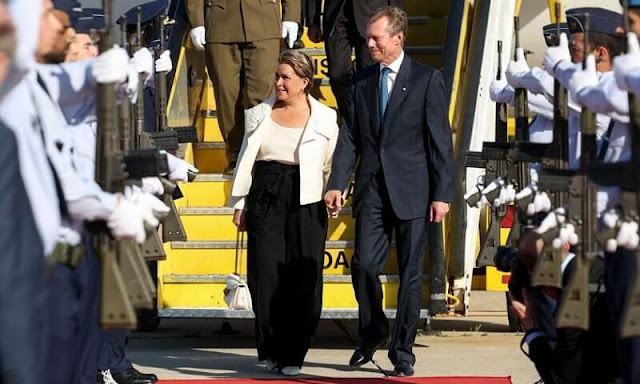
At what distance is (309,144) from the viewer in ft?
31.2

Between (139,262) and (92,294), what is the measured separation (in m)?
0.35

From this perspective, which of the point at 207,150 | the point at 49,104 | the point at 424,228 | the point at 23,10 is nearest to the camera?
the point at 23,10

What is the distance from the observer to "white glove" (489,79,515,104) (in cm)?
848

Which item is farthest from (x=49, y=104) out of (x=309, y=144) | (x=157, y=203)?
(x=309, y=144)

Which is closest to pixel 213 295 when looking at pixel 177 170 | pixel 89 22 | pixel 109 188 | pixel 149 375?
pixel 149 375

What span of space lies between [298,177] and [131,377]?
1446 millimetres

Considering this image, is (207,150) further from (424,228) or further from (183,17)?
(424,228)

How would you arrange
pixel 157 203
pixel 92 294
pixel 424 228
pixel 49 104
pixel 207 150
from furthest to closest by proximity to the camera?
pixel 207 150 → pixel 424 228 → pixel 157 203 → pixel 92 294 → pixel 49 104

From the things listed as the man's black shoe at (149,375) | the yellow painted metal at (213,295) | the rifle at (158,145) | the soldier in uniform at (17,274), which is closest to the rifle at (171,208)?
the rifle at (158,145)

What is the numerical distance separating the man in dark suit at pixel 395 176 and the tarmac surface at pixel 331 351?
371mm

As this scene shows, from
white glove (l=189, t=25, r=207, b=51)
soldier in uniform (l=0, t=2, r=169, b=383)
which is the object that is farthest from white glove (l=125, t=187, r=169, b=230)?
white glove (l=189, t=25, r=207, b=51)

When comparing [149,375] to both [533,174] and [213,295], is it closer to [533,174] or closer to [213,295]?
[213,295]

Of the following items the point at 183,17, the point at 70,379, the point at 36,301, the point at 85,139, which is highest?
the point at 183,17

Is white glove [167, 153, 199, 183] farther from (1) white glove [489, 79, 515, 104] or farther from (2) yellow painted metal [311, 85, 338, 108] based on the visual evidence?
(2) yellow painted metal [311, 85, 338, 108]
